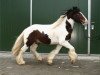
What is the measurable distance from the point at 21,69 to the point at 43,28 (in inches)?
59.6

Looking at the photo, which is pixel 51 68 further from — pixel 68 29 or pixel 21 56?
pixel 68 29

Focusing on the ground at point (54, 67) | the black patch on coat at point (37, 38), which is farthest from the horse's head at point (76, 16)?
the ground at point (54, 67)

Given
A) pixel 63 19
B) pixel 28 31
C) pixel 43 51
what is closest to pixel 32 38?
pixel 28 31

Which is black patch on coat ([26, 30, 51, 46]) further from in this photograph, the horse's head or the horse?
the horse's head

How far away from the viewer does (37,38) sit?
12914mm

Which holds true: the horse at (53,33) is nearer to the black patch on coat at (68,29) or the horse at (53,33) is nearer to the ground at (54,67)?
the black patch on coat at (68,29)

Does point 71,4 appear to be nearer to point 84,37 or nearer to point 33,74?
point 84,37

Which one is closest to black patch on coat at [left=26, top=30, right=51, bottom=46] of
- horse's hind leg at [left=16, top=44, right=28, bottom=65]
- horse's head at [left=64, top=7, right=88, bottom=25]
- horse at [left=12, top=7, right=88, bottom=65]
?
horse at [left=12, top=7, right=88, bottom=65]

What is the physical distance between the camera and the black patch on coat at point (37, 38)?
42.1ft

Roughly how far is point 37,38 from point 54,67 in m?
1.06

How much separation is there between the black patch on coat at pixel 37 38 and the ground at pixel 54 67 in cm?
71

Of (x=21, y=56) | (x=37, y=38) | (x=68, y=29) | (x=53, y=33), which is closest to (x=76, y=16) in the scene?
(x=68, y=29)

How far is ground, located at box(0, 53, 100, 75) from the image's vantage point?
11.8 meters

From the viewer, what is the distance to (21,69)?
12.2 meters
